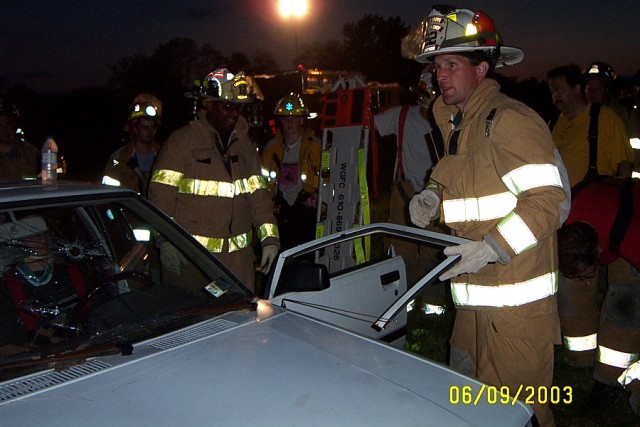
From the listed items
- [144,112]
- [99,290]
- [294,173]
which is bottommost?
[99,290]

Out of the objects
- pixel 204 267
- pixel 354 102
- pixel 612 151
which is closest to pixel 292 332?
pixel 204 267

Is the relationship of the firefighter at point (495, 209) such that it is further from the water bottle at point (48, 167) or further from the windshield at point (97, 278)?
the water bottle at point (48, 167)

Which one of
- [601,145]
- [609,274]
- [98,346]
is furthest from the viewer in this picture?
[601,145]

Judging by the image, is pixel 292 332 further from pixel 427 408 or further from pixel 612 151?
pixel 612 151

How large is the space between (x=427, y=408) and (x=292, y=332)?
677 millimetres

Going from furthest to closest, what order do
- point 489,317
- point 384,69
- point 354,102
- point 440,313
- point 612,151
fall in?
point 384,69
point 354,102
point 440,313
point 612,151
point 489,317

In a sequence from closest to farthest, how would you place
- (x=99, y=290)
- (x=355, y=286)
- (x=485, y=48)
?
(x=99, y=290) < (x=485, y=48) < (x=355, y=286)

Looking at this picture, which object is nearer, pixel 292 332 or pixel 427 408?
pixel 427 408

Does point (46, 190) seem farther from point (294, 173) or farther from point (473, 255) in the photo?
point (294, 173)

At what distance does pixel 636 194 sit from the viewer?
3492mm

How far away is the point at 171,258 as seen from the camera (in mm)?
2836

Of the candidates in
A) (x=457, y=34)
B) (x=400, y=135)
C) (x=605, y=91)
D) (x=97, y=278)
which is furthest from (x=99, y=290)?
(x=605, y=91)

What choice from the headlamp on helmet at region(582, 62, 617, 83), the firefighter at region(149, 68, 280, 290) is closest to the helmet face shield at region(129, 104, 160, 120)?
the firefighter at region(149, 68, 280, 290)

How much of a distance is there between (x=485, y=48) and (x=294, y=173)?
3.81 meters
